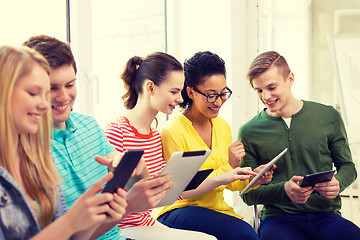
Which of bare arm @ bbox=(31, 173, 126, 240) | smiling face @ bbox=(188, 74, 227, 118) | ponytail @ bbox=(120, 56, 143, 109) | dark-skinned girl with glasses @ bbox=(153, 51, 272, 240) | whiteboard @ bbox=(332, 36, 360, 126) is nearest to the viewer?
bare arm @ bbox=(31, 173, 126, 240)

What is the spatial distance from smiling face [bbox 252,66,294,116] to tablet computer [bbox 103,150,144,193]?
4.21 ft

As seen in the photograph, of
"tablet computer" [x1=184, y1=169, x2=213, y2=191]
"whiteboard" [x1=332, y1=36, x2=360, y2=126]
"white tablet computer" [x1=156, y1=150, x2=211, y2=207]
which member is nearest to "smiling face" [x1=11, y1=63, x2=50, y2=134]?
"white tablet computer" [x1=156, y1=150, x2=211, y2=207]

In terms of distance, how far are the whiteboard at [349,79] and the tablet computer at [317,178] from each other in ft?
5.83

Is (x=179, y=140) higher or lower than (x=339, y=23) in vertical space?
lower

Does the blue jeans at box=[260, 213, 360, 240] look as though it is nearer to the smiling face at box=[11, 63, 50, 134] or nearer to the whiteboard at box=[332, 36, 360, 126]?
the smiling face at box=[11, 63, 50, 134]

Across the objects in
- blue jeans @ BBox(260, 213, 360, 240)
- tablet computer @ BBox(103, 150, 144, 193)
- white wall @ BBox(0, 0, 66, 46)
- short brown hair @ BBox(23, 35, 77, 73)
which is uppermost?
white wall @ BBox(0, 0, 66, 46)

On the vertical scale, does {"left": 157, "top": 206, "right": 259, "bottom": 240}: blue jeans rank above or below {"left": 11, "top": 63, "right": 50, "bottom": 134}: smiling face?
below

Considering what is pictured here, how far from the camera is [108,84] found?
2820 millimetres

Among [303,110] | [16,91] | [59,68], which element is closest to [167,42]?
[303,110]

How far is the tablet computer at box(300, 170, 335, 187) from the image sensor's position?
6.43 ft

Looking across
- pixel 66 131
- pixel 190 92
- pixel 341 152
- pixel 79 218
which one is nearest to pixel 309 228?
pixel 341 152

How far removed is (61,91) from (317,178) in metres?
1.19

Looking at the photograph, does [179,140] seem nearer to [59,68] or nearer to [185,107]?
[185,107]

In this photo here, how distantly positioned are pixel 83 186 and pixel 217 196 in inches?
36.4
